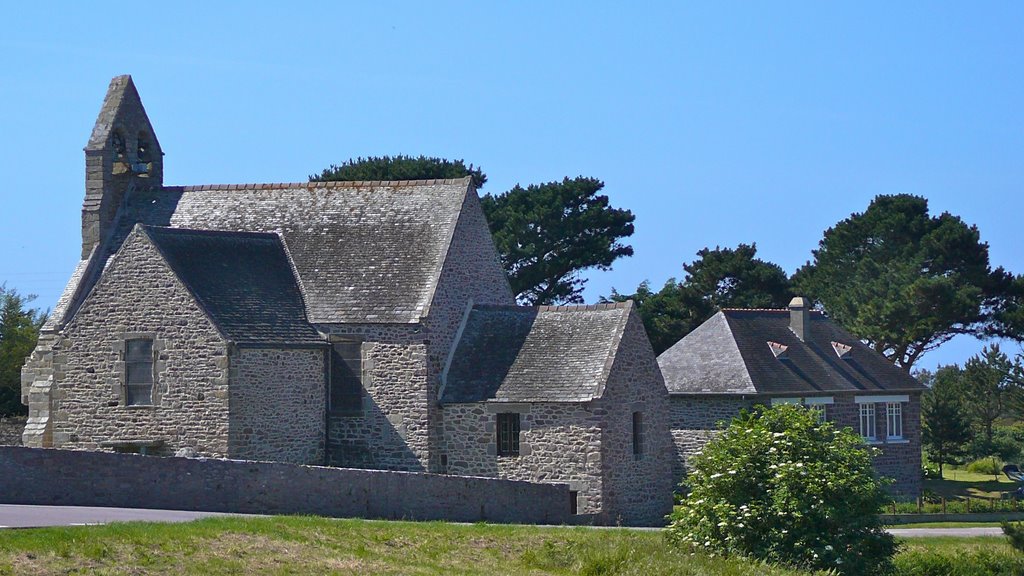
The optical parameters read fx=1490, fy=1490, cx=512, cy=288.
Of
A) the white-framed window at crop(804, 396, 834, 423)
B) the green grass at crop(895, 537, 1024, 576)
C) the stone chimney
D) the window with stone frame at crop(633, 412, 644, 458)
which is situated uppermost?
the stone chimney

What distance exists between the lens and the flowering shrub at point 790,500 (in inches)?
1057

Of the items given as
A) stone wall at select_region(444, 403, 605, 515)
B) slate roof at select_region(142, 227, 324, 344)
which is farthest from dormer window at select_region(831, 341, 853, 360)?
slate roof at select_region(142, 227, 324, 344)

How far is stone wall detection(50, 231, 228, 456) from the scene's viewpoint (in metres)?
34.8

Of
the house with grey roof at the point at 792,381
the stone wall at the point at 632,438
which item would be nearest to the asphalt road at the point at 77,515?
the stone wall at the point at 632,438

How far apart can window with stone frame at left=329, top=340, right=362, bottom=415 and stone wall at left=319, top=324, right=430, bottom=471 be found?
0.47 ft

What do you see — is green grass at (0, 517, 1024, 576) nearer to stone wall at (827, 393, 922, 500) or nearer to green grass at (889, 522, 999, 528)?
green grass at (889, 522, 999, 528)

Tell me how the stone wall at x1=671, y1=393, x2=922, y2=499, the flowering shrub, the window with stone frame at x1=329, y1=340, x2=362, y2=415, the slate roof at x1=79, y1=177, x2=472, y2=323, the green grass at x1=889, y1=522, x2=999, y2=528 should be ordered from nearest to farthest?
1. the flowering shrub
2. the window with stone frame at x1=329, y1=340, x2=362, y2=415
3. the slate roof at x1=79, y1=177, x2=472, y2=323
4. the green grass at x1=889, y1=522, x2=999, y2=528
5. the stone wall at x1=671, y1=393, x2=922, y2=499

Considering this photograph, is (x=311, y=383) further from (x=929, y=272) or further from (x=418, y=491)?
(x=929, y=272)

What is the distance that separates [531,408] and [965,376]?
40.2 meters

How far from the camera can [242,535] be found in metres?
23.8

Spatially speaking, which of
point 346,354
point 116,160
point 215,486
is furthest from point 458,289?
point 215,486

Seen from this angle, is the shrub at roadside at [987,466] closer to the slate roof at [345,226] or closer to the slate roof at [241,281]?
the slate roof at [345,226]

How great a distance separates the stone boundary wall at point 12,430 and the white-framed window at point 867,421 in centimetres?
2622

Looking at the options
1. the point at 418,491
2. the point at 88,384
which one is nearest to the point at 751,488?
the point at 418,491
